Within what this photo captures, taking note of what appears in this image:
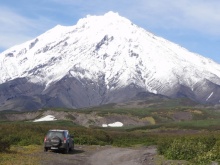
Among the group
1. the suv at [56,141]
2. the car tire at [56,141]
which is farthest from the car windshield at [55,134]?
the car tire at [56,141]

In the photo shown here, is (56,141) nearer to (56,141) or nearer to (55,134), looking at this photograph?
(56,141)

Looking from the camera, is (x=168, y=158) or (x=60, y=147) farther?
(x=60, y=147)

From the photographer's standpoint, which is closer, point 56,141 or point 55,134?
point 56,141

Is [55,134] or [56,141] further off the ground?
[55,134]

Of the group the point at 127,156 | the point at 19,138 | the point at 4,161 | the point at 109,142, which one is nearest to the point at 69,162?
the point at 4,161

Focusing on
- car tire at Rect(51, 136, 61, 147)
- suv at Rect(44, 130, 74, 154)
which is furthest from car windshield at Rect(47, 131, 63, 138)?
car tire at Rect(51, 136, 61, 147)

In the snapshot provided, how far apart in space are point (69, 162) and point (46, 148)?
8.89 meters

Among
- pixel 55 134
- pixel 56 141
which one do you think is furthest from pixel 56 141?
pixel 55 134

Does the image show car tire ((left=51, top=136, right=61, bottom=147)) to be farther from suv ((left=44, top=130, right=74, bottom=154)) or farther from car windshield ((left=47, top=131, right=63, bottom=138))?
car windshield ((left=47, top=131, right=63, bottom=138))

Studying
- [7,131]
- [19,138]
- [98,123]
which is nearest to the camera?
[19,138]

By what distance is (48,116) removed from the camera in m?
198

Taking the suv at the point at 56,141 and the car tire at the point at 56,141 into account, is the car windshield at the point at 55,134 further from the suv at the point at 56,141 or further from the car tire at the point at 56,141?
the car tire at the point at 56,141

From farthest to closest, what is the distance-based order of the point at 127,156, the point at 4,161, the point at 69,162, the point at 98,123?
the point at 98,123 → the point at 127,156 → the point at 69,162 → the point at 4,161

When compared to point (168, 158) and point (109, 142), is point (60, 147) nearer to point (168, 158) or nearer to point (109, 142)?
point (168, 158)
